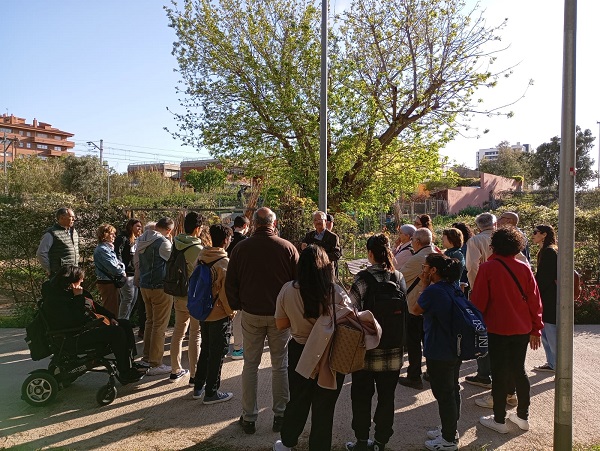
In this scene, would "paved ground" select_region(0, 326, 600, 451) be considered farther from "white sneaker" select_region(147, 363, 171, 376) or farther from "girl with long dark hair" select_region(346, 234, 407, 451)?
"girl with long dark hair" select_region(346, 234, 407, 451)

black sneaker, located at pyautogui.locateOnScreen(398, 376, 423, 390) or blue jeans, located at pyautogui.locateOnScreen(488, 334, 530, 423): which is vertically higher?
blue jeans, located at pyautogui.locateOnScreen(488, 334, 530, 423)

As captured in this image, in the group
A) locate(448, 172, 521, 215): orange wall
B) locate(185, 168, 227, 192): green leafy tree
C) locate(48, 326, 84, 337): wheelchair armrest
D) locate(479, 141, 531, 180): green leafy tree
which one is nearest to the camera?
locate(48, 326, 84, 337): wheelchair armrest

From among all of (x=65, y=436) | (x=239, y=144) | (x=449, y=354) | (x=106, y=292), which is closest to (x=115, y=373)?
(x=65, y=436)

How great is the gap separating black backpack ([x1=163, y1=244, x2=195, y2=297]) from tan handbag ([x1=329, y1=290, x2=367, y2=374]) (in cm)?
248

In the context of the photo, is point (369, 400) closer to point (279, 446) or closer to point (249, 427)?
point (279, 446)

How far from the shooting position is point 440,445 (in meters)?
4.18

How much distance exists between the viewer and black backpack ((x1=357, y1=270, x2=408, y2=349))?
3.98 meters

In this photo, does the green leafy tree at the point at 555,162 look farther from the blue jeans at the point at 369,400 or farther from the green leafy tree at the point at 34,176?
the blue jeans at the point at 369,400

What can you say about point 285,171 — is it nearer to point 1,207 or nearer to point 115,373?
point 1,207

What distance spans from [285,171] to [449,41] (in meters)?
Answer: 5.05

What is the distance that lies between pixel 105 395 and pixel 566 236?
4.53m

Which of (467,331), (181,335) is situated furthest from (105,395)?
(467,331)

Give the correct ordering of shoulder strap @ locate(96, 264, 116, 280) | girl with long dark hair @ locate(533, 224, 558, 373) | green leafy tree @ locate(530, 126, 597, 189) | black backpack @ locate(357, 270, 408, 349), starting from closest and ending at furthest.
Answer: black backpack @ locate(357, 270, 408, 349) < girl with long dark hair @ locate(533, 224, 558, 373) < shoulder strap @ locate(96, 264, 116, 280) < green leafy tree @ locate(530, 126, 597, 189)

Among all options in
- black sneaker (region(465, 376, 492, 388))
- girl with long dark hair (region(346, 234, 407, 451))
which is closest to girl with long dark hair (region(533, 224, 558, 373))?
black sneaker (region(465, 376, 492, 388))
